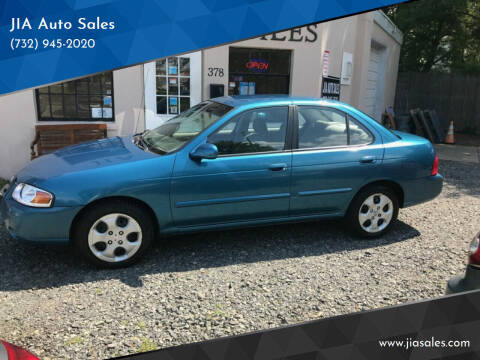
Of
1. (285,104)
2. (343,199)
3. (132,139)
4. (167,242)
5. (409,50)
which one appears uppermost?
(409,50)

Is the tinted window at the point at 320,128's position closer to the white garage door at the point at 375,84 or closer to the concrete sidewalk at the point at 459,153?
the concrete sidewalk at the point at 459,153

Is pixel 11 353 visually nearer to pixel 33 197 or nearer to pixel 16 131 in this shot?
pixel 33 197

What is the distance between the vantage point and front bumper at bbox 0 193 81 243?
3.45m

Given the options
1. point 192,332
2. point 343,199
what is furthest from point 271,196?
point 192,332

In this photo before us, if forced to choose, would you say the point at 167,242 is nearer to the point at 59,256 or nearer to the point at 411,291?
the point at 59,256

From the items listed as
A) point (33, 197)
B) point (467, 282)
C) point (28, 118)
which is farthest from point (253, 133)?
point (28, 118)

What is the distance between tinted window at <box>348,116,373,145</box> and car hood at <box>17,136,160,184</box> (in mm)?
2113

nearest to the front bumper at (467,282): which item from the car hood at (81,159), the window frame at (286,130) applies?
the window frame at (286,130)

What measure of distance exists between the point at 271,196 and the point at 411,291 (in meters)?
1.51

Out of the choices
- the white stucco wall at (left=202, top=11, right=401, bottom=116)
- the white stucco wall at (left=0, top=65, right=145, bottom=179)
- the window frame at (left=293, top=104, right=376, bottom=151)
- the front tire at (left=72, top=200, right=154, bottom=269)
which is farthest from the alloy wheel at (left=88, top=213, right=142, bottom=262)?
the white stucco wall at (left=0, top=65, right=145, bottom=179)

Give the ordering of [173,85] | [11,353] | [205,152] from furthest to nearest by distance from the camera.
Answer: [173,85] → [205,152] → [11,353]

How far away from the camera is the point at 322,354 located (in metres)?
0.95

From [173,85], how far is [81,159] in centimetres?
465

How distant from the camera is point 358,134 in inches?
177
